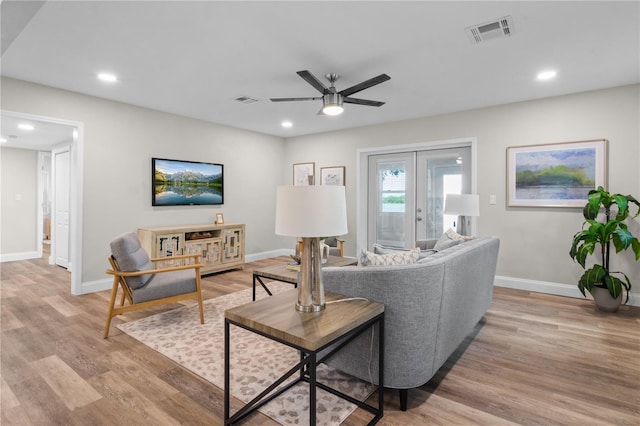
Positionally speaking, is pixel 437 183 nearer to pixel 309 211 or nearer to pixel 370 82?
pixel 370 82

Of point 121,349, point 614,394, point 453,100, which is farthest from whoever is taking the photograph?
point 453,100

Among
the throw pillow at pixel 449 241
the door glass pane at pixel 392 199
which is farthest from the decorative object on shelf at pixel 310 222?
the door glass pane at pixel 392 199

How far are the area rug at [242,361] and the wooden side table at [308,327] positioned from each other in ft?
0.35

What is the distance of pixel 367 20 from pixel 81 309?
13.1 feet

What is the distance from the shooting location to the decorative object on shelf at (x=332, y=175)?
6.19 metres

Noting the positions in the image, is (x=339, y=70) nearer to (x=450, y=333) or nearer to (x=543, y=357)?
(x=450, y=333)

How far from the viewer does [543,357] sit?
254cm

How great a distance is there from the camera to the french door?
16.9 feet

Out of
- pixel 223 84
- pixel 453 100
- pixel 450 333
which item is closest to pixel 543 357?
pixel 450 333

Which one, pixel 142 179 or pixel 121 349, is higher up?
pixel 142 179

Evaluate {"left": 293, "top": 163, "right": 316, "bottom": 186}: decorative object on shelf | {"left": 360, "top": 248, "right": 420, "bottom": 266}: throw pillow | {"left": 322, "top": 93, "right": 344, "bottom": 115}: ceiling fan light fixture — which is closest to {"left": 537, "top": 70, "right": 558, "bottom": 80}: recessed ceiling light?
{"left": 322, "top": 93, "right": 344, "bottom": 115}: ceiling fan light fixture

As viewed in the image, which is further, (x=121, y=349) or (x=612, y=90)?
(x=612, y=90)

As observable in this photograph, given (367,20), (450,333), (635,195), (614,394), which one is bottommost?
(614,394)

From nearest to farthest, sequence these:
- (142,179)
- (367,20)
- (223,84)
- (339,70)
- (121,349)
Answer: (367,20), (121,349), (339,70), (223,84), (142,179)
